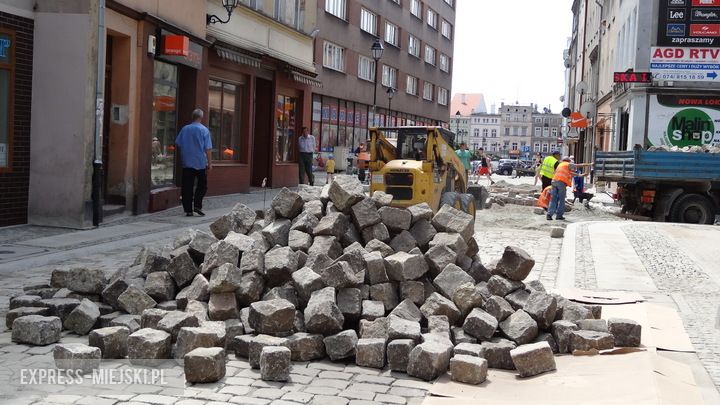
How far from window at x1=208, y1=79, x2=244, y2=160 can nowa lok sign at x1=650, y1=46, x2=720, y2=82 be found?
15471 millimetres

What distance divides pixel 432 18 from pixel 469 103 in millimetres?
120104

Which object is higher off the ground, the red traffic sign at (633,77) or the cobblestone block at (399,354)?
the red traffic sign at (633,77)

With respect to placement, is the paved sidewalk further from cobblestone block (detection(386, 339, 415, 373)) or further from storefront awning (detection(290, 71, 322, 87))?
storefront awning (detection(290, 71, 322, 87))

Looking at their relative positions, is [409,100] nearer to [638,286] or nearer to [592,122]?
[592,122]

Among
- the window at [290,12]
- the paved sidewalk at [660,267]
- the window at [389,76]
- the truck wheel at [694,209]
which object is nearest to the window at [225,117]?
A: the window at [290,12]

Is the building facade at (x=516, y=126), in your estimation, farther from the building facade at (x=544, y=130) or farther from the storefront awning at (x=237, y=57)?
the storefront awning at (x=237, y=57)

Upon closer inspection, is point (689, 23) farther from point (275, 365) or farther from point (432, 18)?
point (432, 18)

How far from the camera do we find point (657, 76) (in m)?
26.4

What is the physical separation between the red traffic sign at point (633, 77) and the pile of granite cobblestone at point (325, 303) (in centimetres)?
2036

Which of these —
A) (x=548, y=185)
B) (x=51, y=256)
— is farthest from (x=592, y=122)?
(x=51, y=256)

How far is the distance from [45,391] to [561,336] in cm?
390

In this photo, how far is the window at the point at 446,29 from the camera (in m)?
57.2

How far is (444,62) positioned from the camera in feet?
192

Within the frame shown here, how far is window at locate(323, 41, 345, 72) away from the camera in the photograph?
36031 mm
